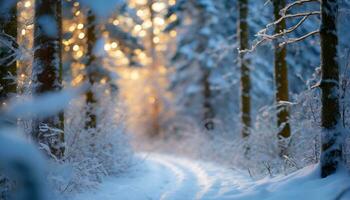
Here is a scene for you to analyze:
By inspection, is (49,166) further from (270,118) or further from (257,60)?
(257,60)

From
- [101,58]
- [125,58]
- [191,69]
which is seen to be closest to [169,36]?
[191,69]

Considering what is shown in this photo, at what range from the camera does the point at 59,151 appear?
30.0 feet

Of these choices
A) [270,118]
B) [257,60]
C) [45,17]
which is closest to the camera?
[45,17]

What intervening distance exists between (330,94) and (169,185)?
18.0 ft

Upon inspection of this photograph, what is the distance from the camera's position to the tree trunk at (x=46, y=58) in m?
8.69

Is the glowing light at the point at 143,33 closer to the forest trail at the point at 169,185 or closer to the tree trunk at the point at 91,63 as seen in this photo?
the tree trunk at the point at 91,63

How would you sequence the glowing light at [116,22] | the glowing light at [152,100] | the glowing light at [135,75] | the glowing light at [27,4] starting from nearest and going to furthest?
the glowing light at [27,4]
the glowing light at [116,22]
the glowing light at [152,100]
the glowing light at [135,75]

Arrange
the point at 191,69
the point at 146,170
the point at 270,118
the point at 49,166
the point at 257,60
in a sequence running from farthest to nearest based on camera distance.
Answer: the point at 191,69 < the point at 257,60 < the point at 270,118 < the point at 146,170 < the point at 49,166

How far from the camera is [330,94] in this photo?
7539mm

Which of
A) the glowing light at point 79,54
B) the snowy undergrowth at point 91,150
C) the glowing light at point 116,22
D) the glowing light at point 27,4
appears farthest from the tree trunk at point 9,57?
the glowing light at point 116,22

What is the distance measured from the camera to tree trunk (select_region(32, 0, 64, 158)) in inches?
342

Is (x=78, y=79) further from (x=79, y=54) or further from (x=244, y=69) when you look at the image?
(x=244, y=69)

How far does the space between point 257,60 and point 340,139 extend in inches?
687

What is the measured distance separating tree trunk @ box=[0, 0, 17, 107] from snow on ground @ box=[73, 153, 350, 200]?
8.53ft
